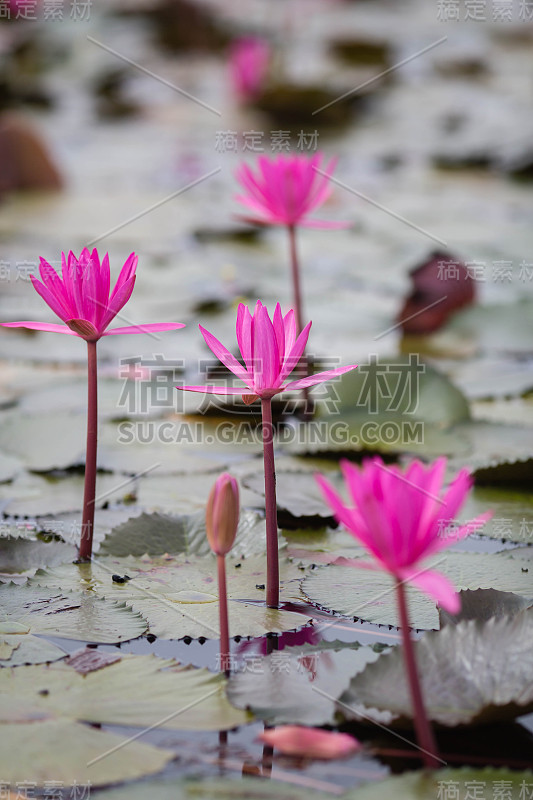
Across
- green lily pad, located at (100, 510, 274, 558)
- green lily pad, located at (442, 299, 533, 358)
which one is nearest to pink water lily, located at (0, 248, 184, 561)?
green lily pad, located at (100, 510, 274, 558)

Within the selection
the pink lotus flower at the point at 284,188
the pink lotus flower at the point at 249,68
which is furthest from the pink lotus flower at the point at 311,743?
the pink lotus flower at the point at 249,68

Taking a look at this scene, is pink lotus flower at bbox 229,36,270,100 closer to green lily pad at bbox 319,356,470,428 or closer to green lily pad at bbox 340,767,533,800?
green lily pad at bbox 319,356,470,428

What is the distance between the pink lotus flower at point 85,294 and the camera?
35.8 inches

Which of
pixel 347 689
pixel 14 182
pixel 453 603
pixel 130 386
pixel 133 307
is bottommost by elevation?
pixel 347 689

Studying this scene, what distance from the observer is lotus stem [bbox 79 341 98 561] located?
97 centimetres

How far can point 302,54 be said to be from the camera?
17.9 feet

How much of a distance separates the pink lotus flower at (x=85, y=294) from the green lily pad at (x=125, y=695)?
0.36m

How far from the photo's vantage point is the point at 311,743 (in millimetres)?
720

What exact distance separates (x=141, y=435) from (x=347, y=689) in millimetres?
876

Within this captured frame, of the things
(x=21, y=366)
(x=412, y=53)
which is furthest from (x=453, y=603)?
(x=412, y=53)

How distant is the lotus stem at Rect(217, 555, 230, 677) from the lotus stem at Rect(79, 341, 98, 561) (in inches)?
10.6

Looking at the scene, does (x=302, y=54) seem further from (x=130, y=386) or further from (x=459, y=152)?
(x=130, y=386)

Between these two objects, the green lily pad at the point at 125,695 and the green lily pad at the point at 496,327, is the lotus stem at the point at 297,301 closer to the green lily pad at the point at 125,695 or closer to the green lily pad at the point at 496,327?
the green lily pad at the point at 496,327

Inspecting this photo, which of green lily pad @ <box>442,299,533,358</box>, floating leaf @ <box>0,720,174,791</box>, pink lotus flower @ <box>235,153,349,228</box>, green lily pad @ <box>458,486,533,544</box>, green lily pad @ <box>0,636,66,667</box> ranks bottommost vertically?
floating leaf @ <box>0,720,174,791</box>
